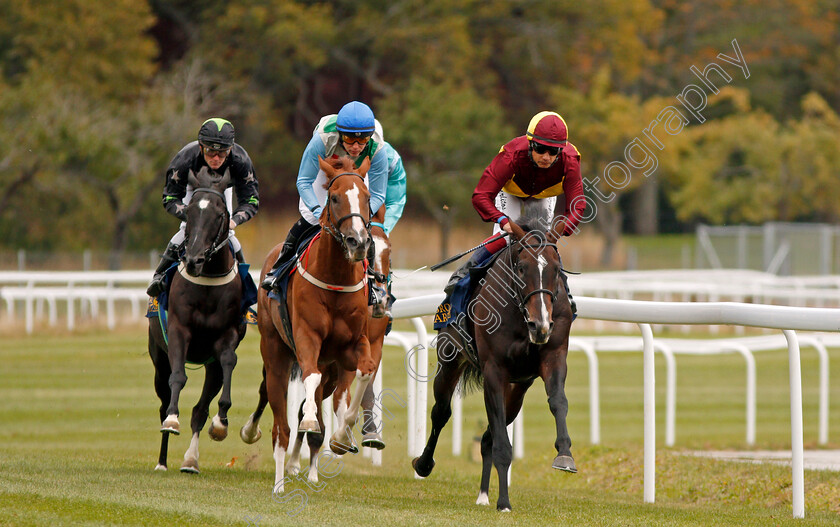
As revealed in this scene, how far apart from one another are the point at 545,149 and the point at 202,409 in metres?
3.13

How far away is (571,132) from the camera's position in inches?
1467

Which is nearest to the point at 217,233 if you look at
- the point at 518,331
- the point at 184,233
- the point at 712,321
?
the point at 184,233

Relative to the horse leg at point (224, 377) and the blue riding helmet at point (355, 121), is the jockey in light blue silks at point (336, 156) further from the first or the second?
the horse leg at point (224, 377)

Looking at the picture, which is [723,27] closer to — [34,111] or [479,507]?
[34,111]

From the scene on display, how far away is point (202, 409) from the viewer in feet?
27.3

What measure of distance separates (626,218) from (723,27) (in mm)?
8147

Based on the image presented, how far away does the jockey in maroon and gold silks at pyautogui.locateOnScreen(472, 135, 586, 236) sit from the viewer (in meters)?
6.92

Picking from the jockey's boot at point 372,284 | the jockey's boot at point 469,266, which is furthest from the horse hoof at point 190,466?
the jockey's boot at point 469,266

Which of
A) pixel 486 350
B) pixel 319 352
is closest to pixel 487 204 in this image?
pixel 486 350

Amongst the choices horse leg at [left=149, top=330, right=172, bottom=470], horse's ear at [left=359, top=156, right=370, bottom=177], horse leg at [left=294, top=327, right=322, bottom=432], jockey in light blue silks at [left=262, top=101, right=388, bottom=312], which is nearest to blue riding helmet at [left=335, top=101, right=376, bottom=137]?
jockey in light blue silks at [left=262, top=101, right=388, bottom=312]

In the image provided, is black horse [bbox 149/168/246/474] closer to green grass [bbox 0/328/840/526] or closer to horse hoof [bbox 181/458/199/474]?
horse hoof [bbox 181/458/199/474]

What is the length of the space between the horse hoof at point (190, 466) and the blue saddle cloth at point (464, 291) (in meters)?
1.96

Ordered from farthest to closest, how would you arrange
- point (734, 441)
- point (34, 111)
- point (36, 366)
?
1. point (34, 111)
2. point (36, 366)
3. point (734, 441)

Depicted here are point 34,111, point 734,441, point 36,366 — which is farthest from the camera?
point 34,111
